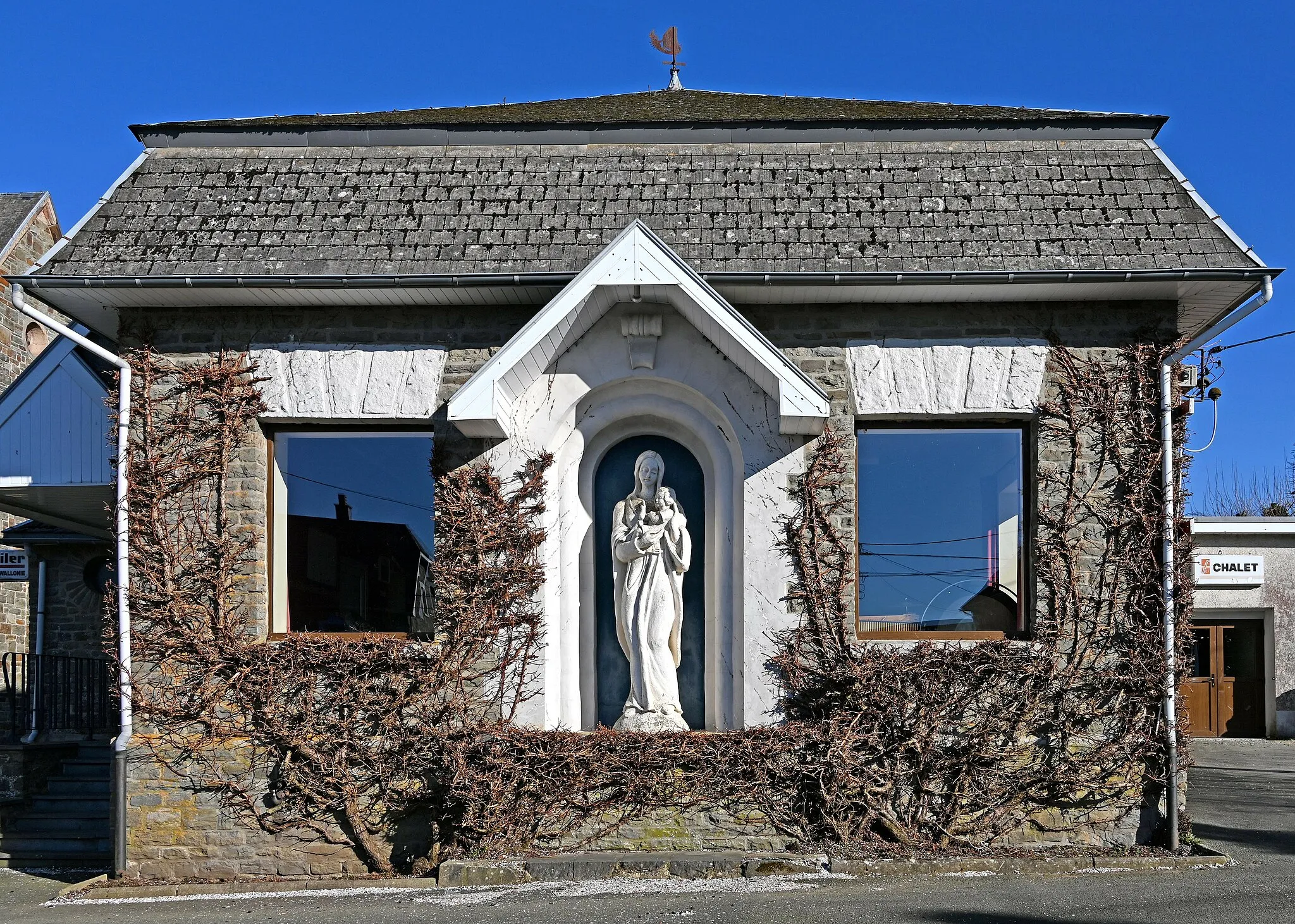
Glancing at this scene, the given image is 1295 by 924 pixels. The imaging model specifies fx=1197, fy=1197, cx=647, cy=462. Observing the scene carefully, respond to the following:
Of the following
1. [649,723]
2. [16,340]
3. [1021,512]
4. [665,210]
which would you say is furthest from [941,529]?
[16,340]

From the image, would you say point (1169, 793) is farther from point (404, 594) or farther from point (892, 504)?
point (404, 594)

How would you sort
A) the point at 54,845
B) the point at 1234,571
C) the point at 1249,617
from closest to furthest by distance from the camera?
the point at 54,845 < the point at 1234,571 < the point at 1249,617

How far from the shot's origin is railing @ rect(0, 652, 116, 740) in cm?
1318

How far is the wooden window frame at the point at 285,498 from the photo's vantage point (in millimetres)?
9102

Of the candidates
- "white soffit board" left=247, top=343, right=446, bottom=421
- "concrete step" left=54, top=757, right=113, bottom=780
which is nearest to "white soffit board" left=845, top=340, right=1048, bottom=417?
"white soffit board" left=247, top=343, right=446, bottom=421

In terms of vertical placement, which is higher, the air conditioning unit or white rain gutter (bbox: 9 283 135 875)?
the air conditioning unit

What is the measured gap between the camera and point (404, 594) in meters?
9.23

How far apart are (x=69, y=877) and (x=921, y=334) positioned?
8.13 metres

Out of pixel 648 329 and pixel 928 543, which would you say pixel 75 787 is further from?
pixel 928 543

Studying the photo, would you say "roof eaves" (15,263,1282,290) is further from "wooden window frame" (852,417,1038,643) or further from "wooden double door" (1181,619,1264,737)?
"wooden double door" (1181,619,1264,737)

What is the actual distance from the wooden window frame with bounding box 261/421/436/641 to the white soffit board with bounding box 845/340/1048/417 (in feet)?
11.0

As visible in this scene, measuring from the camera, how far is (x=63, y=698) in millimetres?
14008

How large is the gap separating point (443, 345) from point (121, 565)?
2.88 metres

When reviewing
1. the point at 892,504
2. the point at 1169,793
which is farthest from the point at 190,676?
the point at 1169,793
